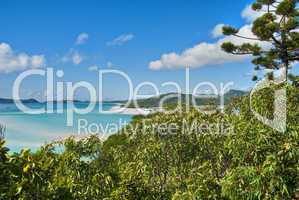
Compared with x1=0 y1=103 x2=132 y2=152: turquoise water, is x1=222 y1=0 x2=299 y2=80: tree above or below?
above

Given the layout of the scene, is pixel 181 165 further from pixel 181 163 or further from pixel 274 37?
pixel 274 37

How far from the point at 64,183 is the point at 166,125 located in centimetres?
803

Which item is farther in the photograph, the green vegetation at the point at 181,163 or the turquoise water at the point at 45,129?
the turquoise water at the point at 45,129

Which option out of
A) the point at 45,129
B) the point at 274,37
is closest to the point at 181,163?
the point at 274,37

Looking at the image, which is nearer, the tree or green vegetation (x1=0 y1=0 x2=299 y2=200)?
green vegetation (x1=0 y1=0 x2=299 y2=200)

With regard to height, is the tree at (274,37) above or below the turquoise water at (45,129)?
above

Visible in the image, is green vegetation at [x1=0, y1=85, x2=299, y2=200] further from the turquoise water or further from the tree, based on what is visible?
the tree

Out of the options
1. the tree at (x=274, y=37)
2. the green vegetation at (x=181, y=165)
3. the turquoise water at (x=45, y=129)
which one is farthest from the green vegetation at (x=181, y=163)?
the tree at (x=274, y=37)

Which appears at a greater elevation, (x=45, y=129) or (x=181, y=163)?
(x=181, y=163)

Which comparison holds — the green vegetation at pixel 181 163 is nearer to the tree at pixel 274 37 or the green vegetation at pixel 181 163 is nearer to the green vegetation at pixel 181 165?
the green vegetation at pixel 181 165

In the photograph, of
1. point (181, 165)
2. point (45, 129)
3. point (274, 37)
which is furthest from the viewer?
point (45, 129)

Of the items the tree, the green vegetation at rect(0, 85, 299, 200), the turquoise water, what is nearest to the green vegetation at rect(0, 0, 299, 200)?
the green vegetation at rect(0, 85, 299, 200)

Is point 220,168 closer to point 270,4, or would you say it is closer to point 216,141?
point 216,141

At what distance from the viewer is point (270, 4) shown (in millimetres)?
23828
